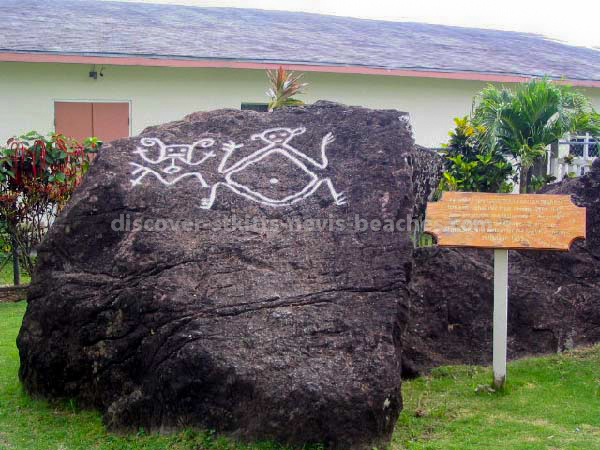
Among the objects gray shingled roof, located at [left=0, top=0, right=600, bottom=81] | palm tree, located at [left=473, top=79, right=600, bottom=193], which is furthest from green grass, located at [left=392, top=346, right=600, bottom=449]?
gray shingled roof, located at [left=0, top=0, right=600, bottom=81]

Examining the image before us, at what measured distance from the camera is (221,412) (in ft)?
13.7

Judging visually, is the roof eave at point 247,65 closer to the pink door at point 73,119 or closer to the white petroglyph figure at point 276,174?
the pink door at point 73,119

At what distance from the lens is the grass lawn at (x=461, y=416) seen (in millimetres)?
4359

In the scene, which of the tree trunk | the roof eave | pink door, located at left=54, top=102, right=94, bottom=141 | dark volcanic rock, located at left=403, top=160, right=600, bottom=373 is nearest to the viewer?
dark volcanic rock, located at left=403, top=160, right=600, bottom=373

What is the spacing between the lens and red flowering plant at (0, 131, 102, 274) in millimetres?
8289

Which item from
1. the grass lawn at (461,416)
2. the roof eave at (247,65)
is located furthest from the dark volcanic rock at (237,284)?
the roof eave at (247,65)

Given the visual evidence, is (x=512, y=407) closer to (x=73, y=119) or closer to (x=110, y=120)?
(x=110, y=120)

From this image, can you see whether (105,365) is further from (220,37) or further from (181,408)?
(220,37)

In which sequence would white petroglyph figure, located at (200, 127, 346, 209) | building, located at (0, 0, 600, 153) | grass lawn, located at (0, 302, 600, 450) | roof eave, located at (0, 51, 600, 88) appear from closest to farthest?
grass lawn, located at (0, 302, 600, 450)
white petroglyph figure, located at (200, 127, 346, 209)
roof eave, located at (0, 51, 600, 88)
building, located at (0, 0, 600, 153)

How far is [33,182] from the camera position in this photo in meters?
8.38

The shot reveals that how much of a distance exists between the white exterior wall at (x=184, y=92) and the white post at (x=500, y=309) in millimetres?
7691

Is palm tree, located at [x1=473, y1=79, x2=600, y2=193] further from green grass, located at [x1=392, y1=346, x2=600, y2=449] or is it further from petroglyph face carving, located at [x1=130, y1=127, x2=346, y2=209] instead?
petroglyph face carving, located at [x1=130, y1=127, x2=346, y2=209]

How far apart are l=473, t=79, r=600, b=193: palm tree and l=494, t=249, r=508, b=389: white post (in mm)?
3332

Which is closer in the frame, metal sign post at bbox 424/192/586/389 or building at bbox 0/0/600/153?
metal sign post at bbox 424/192/586/389
